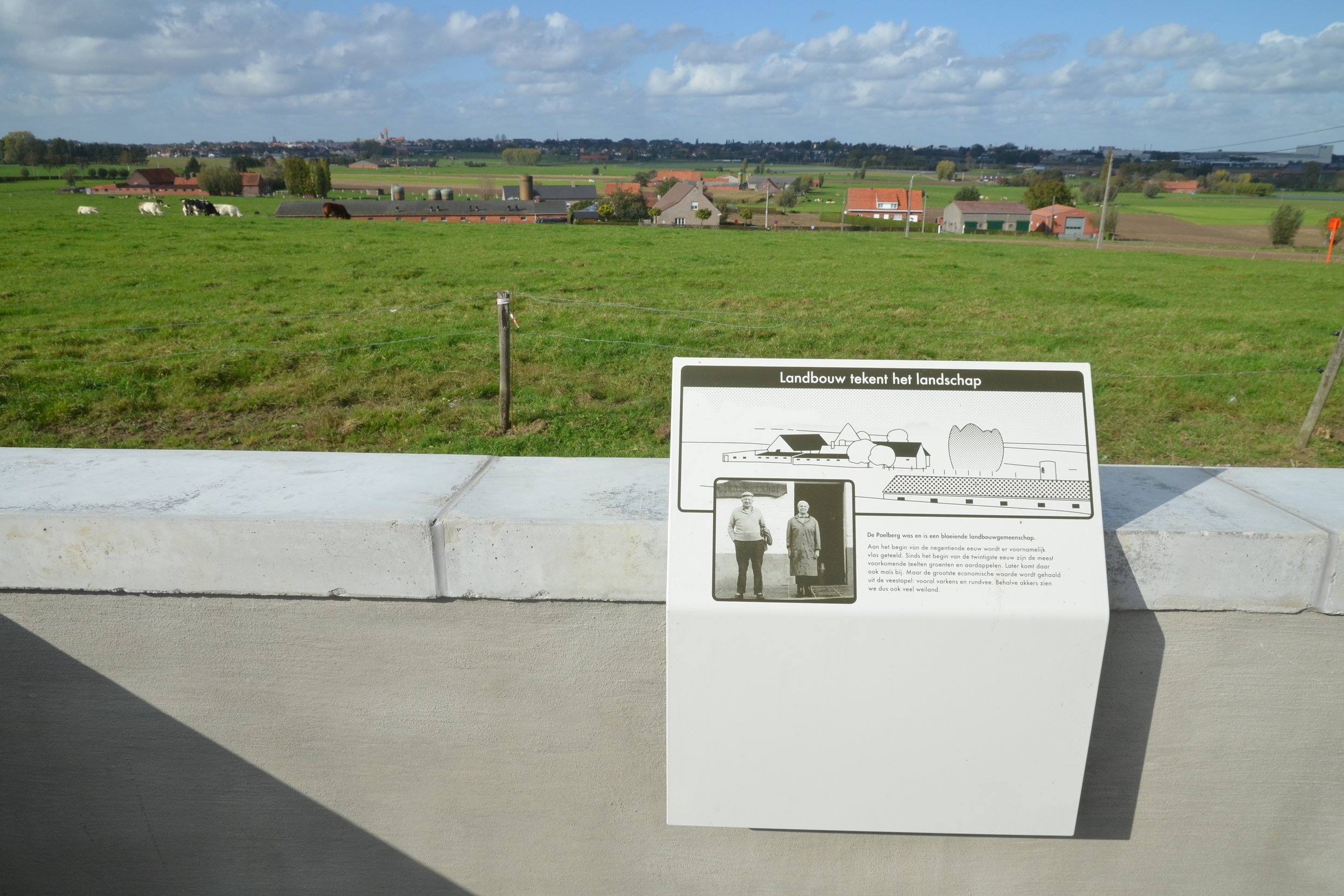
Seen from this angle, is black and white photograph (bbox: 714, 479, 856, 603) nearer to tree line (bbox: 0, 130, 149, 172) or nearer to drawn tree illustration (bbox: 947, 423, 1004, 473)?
drawn tree illustration (bbox: 947, 423, 1004, 473)

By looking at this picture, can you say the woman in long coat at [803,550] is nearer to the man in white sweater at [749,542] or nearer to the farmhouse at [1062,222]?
the man in white sweater at [749,542]

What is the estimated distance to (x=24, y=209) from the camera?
3167 cm

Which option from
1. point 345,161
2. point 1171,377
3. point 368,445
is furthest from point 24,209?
point 345,161

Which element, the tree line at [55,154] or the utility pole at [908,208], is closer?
the utility pole at [908,208]

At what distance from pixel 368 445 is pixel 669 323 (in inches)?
230

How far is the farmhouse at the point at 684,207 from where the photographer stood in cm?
7106

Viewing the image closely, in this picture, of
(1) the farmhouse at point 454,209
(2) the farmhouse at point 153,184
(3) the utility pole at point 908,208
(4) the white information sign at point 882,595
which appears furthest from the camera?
(2) the farmhouse at point 153,184

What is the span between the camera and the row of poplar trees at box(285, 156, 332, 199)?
72.9 metres

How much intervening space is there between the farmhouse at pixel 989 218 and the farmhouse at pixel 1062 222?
139 cm

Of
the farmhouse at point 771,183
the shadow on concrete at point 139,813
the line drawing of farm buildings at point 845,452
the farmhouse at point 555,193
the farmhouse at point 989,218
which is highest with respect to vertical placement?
the farmhouse at point 771,183

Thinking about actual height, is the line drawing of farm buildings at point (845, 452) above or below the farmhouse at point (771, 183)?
below

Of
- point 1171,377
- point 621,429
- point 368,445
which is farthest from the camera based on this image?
point 1171,377

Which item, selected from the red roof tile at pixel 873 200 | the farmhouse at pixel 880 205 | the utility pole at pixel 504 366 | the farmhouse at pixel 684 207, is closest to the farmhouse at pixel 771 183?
the red roof tile at pixel 873 200

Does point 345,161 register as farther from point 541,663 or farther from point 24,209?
point 541,663
